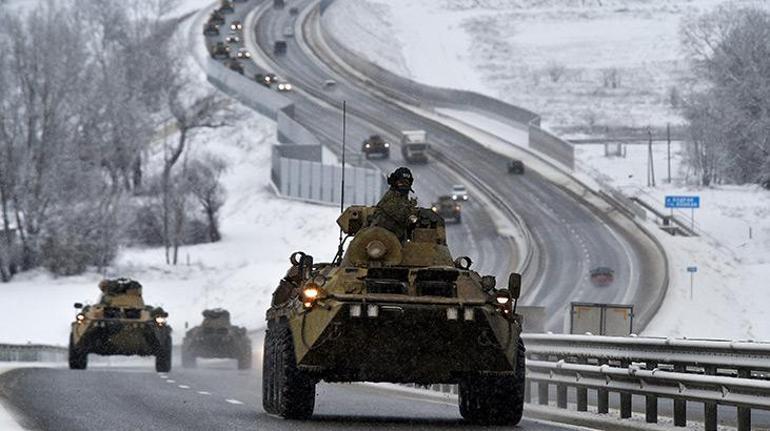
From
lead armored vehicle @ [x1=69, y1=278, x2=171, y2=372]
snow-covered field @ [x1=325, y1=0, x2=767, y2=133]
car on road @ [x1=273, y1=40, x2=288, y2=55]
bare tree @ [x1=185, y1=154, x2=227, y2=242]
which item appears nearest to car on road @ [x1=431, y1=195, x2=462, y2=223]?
bare tree @ [x1=185, y1=154, x2=227, y2=242]

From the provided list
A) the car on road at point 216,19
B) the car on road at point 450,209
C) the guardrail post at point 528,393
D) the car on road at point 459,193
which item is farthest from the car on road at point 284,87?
the guardrail post at point 528,393

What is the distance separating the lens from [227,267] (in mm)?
84125

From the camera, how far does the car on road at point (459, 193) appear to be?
94188mm

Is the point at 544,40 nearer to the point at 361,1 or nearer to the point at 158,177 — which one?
the point at 361,1

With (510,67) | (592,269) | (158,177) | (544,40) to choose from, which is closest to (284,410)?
(592,269)

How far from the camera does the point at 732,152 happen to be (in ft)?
298

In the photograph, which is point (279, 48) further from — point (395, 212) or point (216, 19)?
point (395, 212)

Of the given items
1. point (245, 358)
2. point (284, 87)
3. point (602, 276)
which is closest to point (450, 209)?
point (602, 276)

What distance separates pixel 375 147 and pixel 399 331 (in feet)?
283

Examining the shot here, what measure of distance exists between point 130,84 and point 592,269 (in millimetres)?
45048

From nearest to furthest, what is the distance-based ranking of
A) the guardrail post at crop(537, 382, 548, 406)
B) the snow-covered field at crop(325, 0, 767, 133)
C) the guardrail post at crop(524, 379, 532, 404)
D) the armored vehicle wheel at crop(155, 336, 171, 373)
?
the guardrail post at crop(537, 382, 548, 406), the guardrail post at crop(524, 379, 532, 404), the armored vehicle wheel at crop(155, 336, 171, 373), the snow-covered field at crop(325, 0, 767, 133)

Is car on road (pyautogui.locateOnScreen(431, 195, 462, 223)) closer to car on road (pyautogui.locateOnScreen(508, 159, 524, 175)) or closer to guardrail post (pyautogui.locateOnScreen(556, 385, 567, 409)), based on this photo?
car on road (pyautogui.locateOnScreen(508, 159, 524, 175))

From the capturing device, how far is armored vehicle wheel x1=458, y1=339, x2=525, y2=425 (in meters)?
18.8

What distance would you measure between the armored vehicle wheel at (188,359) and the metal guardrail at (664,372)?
74.9 ft
